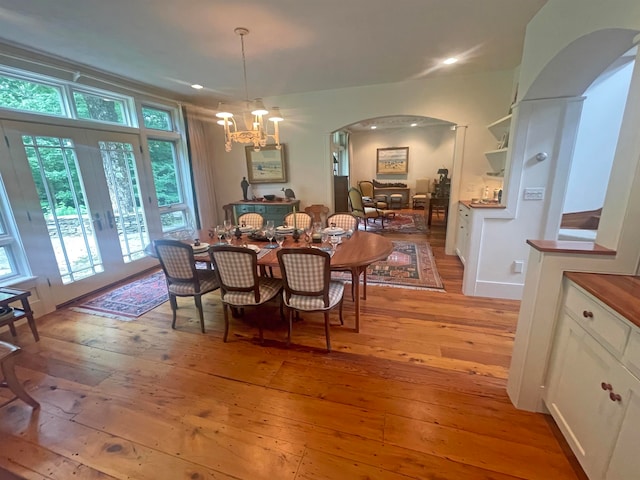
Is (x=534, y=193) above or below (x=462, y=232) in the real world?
above

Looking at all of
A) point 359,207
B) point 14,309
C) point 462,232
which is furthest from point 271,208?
point 14,309

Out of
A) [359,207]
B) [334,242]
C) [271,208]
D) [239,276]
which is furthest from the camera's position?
[359,207]

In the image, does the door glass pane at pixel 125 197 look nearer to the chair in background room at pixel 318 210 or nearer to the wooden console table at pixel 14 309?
the wooden console table at pixel 14 309

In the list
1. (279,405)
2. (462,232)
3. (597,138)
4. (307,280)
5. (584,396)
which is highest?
Result: (597,138)

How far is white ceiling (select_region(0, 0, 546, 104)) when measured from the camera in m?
2.19

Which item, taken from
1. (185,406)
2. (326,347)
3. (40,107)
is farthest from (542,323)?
(40,107)

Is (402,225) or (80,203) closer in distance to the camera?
(80,203)

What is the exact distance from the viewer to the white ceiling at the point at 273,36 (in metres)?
2.19

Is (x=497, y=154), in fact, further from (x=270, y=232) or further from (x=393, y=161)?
(x=393, y=161)

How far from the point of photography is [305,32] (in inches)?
102

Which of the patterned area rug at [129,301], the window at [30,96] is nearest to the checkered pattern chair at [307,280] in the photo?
the patterned area rug at [129,301]

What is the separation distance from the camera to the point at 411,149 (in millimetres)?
9555

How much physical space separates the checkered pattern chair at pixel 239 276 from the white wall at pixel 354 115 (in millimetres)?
3044

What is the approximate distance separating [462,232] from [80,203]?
16.7ft
